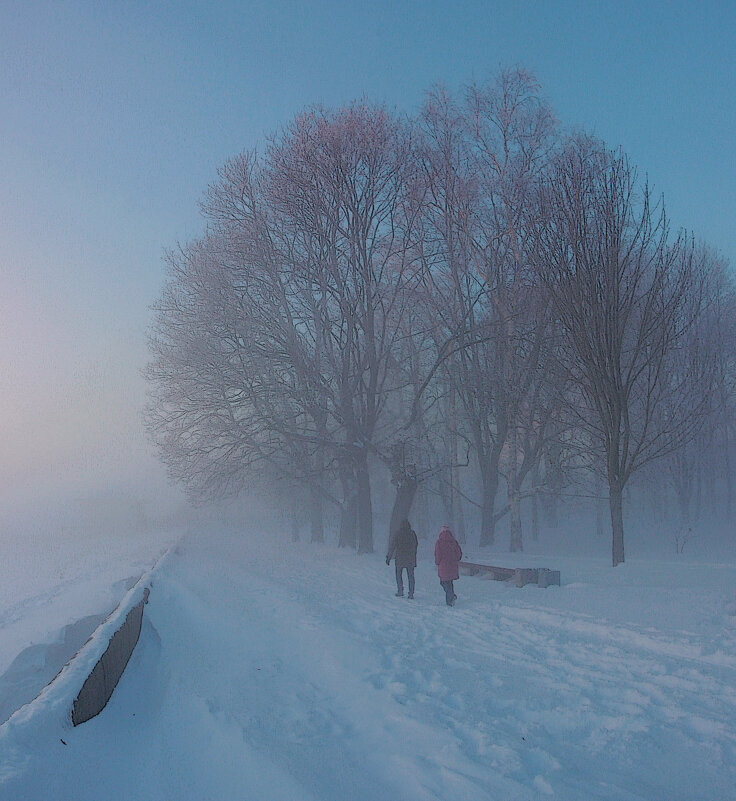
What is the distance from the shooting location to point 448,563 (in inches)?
492

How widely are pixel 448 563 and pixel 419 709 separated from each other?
6.55 m

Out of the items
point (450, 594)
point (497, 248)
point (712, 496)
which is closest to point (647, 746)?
point (450, 594)

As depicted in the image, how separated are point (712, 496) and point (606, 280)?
3528cm

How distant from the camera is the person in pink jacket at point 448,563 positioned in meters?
12.4

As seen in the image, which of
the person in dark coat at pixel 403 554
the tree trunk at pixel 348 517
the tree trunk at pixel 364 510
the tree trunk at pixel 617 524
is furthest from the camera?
the tree trunk at pixel 348 517

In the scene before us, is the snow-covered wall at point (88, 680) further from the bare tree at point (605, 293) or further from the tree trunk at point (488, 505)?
the tree trunk at point (488, 505)

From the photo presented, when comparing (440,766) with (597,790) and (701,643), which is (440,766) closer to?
(597,790)

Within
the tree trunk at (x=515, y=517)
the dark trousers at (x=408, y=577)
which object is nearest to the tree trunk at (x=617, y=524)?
the dark trousers at (x=408, y=577)

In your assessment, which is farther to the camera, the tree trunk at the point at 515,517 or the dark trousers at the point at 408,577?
the tree trunk at the point at 515,517

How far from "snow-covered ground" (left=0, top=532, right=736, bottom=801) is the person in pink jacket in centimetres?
80

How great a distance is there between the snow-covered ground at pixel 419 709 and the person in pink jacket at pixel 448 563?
0.80m

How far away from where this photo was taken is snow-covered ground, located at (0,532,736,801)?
4492 millimetres

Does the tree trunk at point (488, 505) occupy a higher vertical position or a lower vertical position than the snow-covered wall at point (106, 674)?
higher

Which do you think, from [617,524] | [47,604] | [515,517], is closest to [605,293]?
[617,524]
